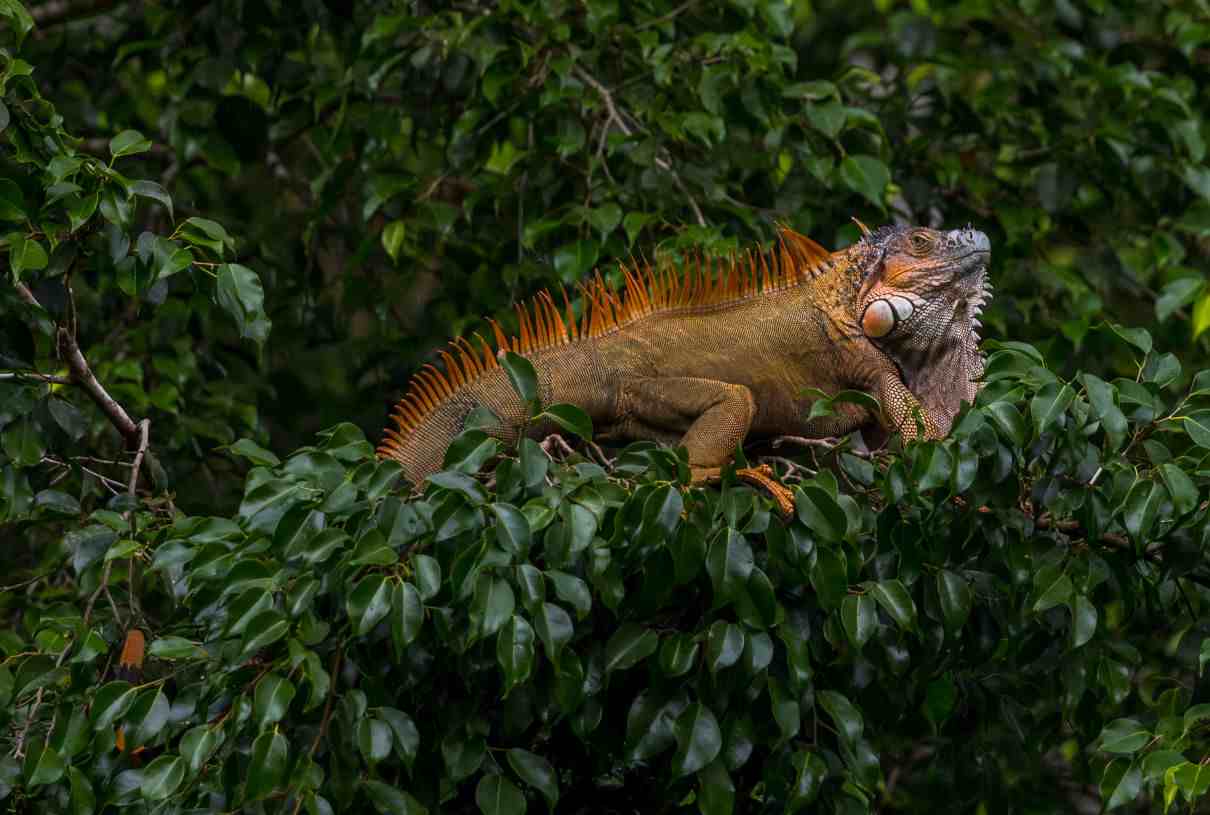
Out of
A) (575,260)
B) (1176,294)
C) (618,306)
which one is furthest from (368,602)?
(1176,294)

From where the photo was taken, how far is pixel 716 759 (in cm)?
368

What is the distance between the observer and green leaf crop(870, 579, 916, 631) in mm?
3646

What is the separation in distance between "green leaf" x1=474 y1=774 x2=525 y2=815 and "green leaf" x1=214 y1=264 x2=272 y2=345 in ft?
3.53

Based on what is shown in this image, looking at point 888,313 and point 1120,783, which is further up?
point 888,313

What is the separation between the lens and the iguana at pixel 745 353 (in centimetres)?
438

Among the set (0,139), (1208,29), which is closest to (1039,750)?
(0,139)

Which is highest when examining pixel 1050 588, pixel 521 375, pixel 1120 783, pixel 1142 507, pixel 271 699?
pixel 521 375

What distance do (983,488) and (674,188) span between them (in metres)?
2.14

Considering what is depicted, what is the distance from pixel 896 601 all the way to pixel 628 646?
0.53 m

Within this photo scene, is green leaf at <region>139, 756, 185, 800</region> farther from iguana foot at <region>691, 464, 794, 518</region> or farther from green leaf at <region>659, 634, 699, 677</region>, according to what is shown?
iguana foot at <region>691, 464, 794, 518</region>

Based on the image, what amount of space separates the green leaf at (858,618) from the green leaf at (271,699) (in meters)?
1.06

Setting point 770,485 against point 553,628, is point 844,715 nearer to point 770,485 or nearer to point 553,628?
point 770,485

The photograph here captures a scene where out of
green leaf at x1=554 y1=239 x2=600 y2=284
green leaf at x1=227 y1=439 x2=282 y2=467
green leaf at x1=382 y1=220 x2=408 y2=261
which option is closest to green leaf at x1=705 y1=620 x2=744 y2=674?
green leaf at x1=227 y1=439 x2=282 y2=467

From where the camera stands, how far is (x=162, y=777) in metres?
3.57
